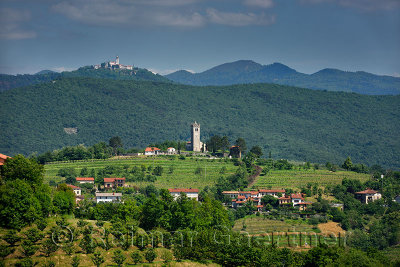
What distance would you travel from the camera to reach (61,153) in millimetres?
115688

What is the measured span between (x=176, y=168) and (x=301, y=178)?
2165 cm

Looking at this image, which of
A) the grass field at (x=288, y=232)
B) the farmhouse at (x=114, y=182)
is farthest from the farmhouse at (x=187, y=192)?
the grass field at (x=288, y=232)

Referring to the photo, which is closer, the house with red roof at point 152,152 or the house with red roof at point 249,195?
the house with red roof at point 249,195

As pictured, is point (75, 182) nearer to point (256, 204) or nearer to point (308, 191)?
point (256, 204)

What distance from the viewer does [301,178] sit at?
101438 millimetres

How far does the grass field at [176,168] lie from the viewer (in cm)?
9750

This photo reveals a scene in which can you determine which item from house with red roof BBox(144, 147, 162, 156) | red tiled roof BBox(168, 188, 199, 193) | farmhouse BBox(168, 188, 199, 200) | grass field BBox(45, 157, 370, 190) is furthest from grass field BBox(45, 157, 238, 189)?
house with red roof BBox(144, 147, 162, 156)

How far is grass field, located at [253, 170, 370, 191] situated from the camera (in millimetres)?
97250

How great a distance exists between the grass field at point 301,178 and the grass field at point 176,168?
7.03 meters

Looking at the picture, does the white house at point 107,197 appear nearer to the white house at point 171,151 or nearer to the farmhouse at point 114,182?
the farmhouse at point 114,182

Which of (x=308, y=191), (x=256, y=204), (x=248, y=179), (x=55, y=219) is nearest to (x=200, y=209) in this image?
(x=55, y=219)

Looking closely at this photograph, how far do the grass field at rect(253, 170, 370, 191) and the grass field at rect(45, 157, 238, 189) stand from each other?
7.03 m

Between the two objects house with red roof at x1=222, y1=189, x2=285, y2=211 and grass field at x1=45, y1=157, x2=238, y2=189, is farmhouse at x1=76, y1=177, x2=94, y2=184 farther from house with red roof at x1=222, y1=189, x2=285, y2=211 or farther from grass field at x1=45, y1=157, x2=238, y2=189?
house with red roof at x1=222, y1=189, x2=285, y2=211

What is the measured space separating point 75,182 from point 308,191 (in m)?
35.2
